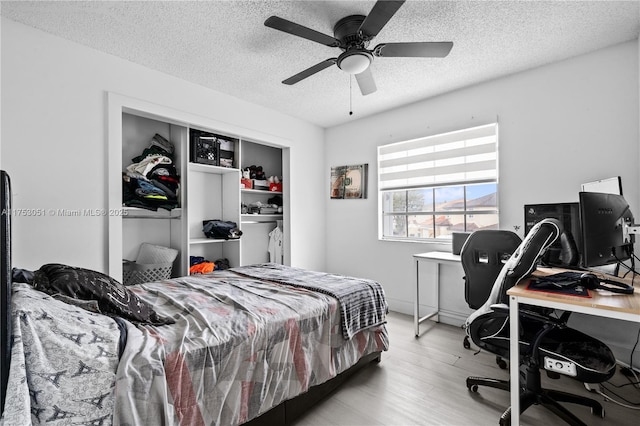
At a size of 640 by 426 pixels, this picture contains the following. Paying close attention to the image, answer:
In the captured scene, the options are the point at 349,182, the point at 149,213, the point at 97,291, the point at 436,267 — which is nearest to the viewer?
the point at 97,291

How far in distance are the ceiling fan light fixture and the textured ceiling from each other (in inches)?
10.8

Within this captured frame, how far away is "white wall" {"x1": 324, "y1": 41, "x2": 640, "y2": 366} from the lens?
2393 millimetres

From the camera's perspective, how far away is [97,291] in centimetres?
137

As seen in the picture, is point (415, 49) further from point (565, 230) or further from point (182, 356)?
point (182, 356)

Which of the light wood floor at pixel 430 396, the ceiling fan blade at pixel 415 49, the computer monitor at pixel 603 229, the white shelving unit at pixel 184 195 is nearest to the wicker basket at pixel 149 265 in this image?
the white shelving unit at pixel 184 195

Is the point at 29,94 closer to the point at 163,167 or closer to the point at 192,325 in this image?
the point at 163,167

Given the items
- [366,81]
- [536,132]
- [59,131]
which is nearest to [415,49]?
[366,81]

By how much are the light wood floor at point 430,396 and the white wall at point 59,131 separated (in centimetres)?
221

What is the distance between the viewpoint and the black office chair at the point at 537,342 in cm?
146

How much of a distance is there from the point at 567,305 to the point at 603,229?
0.62 meters

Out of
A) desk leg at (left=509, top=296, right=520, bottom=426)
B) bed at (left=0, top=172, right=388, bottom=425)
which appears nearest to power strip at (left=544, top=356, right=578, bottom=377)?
desk leg at (left=509, top=296, right=520, bottom=426)

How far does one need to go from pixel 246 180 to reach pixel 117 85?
5.46 ft

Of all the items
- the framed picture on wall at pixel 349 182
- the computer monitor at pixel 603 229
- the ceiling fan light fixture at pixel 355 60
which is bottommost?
the computer monitor at pixel 603 229

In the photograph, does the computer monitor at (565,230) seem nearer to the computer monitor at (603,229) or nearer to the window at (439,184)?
the computer monitor at (603,229)
